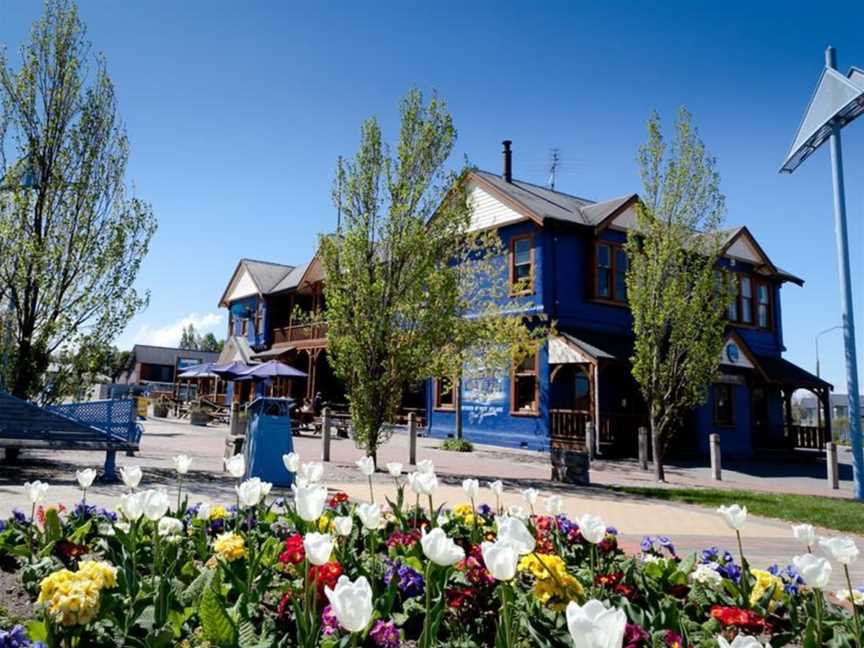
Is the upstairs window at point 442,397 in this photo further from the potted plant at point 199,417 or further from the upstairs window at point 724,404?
the potted plant at point 199,417

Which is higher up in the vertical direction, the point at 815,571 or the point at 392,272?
the point at 392,272

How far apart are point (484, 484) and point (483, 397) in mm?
10775

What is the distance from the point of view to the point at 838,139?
558 inches

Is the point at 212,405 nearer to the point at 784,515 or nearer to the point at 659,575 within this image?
the point at 784,515

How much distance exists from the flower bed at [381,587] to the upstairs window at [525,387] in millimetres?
16152

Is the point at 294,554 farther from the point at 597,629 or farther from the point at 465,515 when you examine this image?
the point at 597,629

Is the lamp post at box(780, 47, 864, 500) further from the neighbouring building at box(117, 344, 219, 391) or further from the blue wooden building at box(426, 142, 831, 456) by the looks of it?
the neighbouring building at box(117, 344, 219, 391)

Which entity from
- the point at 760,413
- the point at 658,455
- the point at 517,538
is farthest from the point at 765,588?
the point at 760,413

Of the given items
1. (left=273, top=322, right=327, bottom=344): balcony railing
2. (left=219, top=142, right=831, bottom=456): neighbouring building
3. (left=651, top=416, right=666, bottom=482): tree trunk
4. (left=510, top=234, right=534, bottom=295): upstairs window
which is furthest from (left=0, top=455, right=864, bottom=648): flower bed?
(left=273, top=322, right=327, bottom=344): balcony railing

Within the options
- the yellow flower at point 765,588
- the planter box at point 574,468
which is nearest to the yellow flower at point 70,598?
the yellow flower at point 765,588

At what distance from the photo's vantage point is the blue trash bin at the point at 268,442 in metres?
9.42

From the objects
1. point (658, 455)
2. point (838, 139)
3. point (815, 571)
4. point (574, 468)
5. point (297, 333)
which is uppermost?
point (838, 139)

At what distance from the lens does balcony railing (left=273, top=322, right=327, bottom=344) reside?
30.8m

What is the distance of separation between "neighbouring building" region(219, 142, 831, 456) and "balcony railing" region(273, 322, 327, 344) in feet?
27.9
